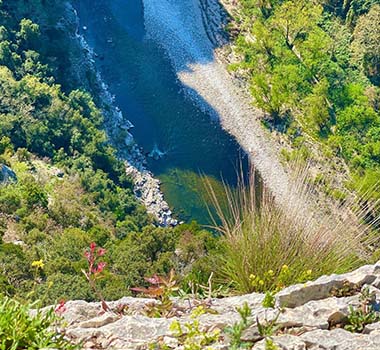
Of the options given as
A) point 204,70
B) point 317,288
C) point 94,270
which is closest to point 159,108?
point 204,70

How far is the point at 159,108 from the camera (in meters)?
30.8

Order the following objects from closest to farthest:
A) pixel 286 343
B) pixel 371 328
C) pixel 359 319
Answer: pixel 286 343 → pixel 371 328 → pixel 359 319

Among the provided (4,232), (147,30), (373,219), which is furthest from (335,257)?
(147,30)

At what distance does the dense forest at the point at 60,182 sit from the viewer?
1570 centimetres

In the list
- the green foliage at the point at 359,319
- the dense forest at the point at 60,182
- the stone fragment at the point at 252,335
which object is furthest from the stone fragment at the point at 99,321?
the dense forest at the point at 60,182

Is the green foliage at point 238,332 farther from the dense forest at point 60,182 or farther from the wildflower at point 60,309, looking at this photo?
the dense forest at point 60,182

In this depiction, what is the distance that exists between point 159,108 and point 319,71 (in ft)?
30.2

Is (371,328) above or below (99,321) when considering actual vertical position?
above

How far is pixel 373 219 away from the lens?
7555 millimetres

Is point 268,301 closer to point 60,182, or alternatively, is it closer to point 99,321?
point 99,321

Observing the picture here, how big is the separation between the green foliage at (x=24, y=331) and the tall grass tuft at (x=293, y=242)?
2.78 meters

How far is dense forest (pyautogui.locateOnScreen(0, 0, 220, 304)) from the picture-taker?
15.7 metres

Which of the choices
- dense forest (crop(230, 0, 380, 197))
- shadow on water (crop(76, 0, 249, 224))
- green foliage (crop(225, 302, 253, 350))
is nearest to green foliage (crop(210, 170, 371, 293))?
green foliage (crop(225, 302, 253, 350))

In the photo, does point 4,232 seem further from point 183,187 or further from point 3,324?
point 3,324
